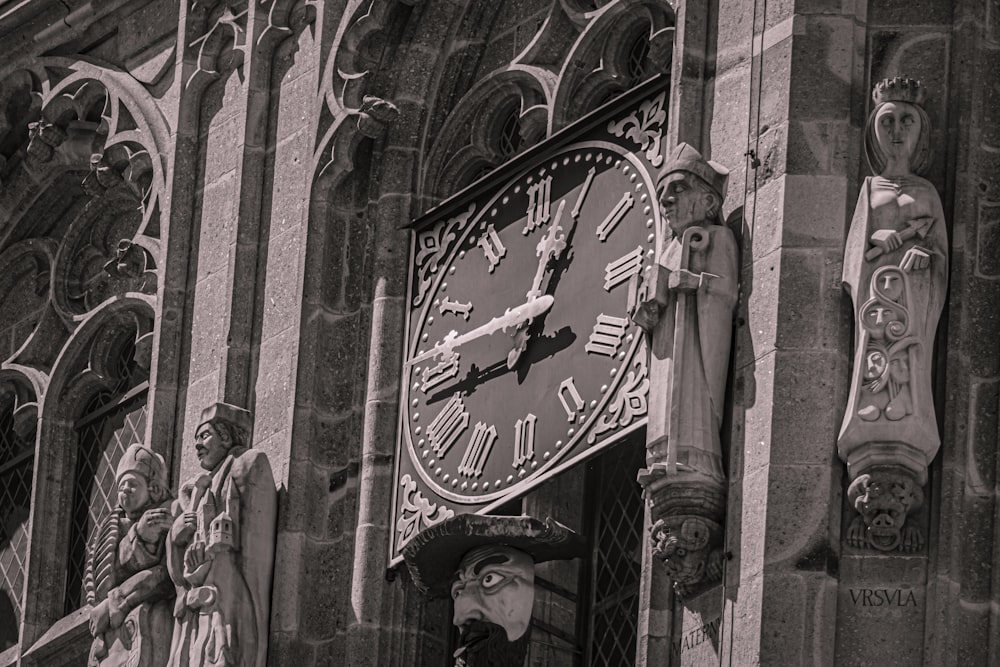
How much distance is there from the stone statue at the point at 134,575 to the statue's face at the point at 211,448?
0.54 meters

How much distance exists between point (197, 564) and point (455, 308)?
1828 mm

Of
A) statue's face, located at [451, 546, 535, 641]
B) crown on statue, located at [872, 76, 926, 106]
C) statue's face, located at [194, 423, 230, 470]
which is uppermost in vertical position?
crown on statue, located at [872, 76, 926, 106]

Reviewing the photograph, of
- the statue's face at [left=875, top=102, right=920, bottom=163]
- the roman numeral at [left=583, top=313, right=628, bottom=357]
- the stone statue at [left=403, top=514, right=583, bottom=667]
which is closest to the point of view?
the statue's face at [left=875, top=102, right=920, bottom=163]

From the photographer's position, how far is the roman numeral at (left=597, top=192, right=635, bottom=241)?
21422mm

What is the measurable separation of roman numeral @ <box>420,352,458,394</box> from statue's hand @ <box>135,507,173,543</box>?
1562mm

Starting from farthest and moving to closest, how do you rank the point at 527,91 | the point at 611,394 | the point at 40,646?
the point at 40,646 < the point at 527,91 < the point at 611,394

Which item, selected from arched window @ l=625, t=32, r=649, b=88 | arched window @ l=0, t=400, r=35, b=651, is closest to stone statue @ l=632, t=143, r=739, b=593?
arched window @ l=625, t=32, r=649, b=88

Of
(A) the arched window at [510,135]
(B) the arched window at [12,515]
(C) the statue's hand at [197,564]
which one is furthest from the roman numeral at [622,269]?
(B) the arched window at [12,515]

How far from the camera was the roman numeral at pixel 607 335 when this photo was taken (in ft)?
69.1

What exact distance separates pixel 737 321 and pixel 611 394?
1.52m

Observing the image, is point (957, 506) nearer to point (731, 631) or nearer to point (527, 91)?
point (731, 631)

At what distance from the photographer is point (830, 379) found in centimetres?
1911

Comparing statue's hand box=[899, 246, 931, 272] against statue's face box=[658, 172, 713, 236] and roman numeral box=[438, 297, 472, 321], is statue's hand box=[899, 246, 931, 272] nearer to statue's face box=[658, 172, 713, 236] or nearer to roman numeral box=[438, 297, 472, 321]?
statue's face box=[658, 172, 713, 236]

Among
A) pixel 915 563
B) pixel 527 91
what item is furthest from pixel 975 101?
pixel 527 91
